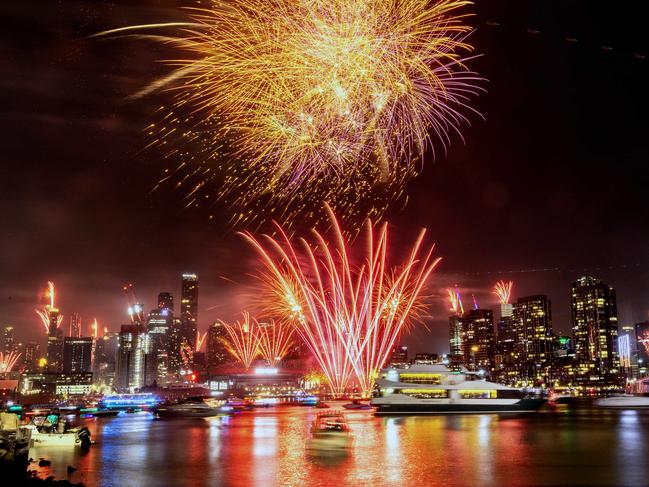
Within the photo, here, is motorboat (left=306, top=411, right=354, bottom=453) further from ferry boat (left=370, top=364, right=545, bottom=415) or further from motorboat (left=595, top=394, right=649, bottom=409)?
motorboat (left=595, top=394, right=649, bottom=409)

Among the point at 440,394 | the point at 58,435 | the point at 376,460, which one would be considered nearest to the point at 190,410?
the point at 440,394

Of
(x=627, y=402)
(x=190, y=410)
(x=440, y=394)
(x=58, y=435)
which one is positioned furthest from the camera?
(x=627, y=402)

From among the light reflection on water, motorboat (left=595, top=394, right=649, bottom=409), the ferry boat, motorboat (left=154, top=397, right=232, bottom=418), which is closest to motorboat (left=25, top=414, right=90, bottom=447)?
the light reflection on water

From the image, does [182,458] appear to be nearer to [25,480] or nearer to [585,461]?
[25,480]

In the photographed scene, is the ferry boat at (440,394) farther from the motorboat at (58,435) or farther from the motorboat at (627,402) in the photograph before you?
the motorboat at (58,435)

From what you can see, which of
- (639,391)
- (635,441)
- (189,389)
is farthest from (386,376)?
(189,389)

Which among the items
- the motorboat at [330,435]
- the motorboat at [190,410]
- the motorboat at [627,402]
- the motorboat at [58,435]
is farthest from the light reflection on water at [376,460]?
the motorboat at [627,402]

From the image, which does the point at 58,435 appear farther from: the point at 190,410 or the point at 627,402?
the point at 627,402
